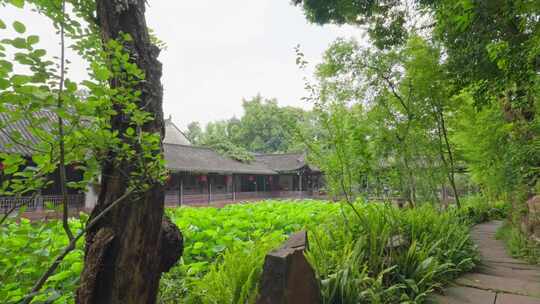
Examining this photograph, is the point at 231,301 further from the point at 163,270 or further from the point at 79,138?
the point at 79,138

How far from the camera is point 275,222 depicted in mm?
4855

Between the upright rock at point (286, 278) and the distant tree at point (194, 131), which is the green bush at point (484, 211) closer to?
the upright rock at point (286, 278)

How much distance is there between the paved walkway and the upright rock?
58.5 inches

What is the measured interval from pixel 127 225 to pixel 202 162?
54.1 ft

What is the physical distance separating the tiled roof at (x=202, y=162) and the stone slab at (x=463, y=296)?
41.2 ft

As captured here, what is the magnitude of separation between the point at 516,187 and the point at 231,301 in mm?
4790

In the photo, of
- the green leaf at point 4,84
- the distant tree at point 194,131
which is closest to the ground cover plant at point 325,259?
the green leaf at point 4,84

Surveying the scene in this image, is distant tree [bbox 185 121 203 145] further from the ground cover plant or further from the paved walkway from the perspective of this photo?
the paved walkway

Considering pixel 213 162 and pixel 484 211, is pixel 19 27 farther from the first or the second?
pixel 213 162

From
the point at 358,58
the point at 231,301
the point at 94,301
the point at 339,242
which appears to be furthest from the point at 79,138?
the point at 358,58

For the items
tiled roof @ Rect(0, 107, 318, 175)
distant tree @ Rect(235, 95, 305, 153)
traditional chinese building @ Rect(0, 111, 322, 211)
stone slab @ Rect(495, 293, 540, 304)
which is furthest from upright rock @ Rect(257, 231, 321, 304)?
distant tree @ Rect(235, 95, 305, 153)

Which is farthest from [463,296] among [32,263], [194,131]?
[194,131]

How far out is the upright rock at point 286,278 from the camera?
69.5 inches

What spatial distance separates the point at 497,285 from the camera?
Answer: 305 cm
